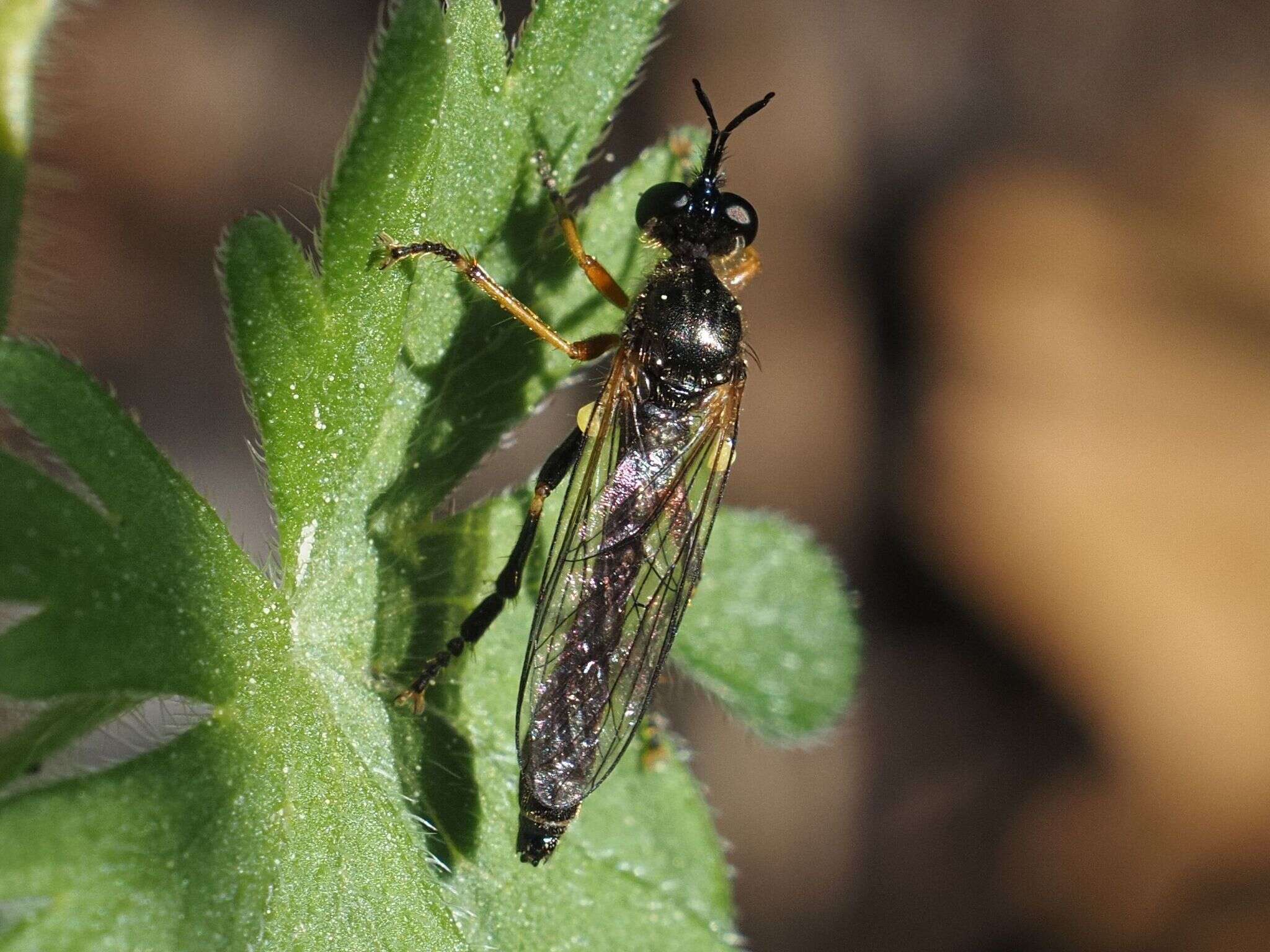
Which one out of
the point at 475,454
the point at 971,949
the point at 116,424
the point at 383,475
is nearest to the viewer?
the point at 116,424

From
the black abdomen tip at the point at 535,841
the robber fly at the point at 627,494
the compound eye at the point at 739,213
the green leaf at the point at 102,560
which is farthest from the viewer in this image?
the compound eye at the point at 739,213

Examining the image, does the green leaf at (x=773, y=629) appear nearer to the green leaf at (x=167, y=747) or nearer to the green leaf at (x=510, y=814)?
the green leaf at (x=510, y=814)

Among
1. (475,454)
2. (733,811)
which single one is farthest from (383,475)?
(733,811)

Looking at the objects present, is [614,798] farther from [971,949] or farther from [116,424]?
[971,949]

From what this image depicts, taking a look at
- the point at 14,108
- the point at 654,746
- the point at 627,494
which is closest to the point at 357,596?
the point at 627,494

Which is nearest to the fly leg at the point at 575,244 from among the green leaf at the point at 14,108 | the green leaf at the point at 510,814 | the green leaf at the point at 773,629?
the green leaf at the point at 510,814

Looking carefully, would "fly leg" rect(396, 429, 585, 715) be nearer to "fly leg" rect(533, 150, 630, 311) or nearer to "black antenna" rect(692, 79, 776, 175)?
"fly leg" rect(533, 150, 630, 311)

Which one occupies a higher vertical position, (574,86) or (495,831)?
(574,86)
